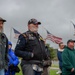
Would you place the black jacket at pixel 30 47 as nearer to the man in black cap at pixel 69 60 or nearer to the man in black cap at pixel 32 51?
the man in black cap at pixel 32 51

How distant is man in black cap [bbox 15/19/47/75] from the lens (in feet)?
23.8

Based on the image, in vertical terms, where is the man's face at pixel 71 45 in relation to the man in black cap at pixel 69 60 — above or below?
above

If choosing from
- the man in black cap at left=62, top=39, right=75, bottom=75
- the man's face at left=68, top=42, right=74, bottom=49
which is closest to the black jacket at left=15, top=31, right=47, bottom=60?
the man in black cap at left=62, top=39, right=75, bottom=75

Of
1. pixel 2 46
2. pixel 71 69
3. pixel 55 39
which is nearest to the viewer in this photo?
pixel 2 46

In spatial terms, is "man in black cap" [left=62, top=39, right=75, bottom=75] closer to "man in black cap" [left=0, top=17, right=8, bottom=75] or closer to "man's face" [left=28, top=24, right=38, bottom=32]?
"man's face" [left=28, top=24, right=38, bottom=32]

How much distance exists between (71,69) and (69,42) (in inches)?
31.8

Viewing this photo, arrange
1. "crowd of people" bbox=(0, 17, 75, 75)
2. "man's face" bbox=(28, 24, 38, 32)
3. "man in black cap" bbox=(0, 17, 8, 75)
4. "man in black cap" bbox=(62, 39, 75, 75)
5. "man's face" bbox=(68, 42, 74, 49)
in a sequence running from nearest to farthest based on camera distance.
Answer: "man in black cap" bbox=(0, 17, 8, 75) → "crowd of people" bbox=(0, 17, 75, 75) → "man's face" bbox=(28, 24, 38, 32) → "man in black cap" bbox=(62, 39, 75, 75) → "man's face" bbox=(68, 42, 74, 49)

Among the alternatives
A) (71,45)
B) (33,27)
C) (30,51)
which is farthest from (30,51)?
(71,45)

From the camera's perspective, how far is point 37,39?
289 inches

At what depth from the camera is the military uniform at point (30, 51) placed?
23.8 feet

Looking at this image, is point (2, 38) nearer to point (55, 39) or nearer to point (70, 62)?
point (70, 62)

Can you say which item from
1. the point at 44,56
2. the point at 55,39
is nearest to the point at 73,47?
the point at 44,56

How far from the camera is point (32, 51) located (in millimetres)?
7281

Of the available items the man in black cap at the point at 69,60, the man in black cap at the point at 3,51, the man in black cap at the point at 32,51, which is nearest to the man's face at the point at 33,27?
the man in black cap at the point at 32,51
